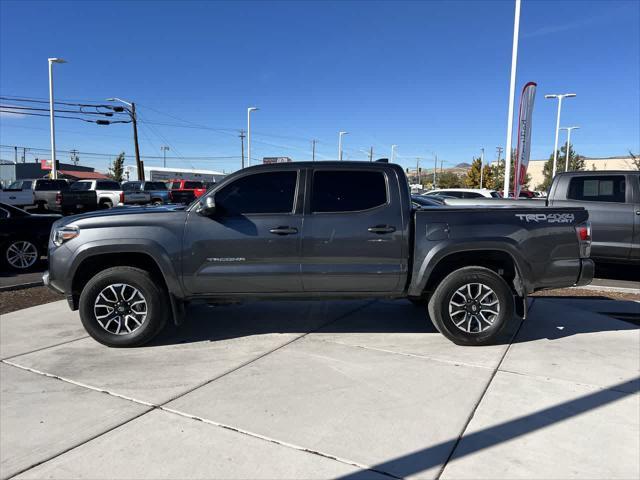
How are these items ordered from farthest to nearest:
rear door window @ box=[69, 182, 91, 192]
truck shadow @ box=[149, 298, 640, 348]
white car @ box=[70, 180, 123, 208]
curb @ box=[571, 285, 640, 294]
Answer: rear door window @ box=[69, 182, 91, 192] → white car @ box=[70, 180, 123, 208] → curb @ box=[571, 285, 640, 294] → truck shadow @ box=[149, 298, 640, 348]

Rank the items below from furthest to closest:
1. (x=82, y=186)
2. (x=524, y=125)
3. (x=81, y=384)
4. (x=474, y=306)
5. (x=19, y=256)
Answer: (x=82, y=186), (x=524, y=125), (x=19, y=256), (x=474, y=306), (x=81, y=384)

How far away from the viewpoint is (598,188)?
327 inches

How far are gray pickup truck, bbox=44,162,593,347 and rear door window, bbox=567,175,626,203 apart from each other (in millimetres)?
4117

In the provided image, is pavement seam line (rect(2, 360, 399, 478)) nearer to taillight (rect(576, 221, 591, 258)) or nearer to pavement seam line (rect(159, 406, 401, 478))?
pavement seam line (rect(159, 406, 401, 478))

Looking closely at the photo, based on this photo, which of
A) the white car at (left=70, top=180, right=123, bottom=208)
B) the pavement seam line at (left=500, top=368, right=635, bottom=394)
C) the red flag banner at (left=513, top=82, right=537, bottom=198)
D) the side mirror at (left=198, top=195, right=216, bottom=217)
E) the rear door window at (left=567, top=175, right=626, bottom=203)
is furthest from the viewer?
the white car at (left=70, top=180, right=123, bottom=208)

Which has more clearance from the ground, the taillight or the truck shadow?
the taillight

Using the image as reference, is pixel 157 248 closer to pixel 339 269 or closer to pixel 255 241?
pixel 255 241

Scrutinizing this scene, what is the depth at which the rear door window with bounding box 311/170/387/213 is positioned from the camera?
4.71 metres

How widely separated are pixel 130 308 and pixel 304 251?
70.6 inches

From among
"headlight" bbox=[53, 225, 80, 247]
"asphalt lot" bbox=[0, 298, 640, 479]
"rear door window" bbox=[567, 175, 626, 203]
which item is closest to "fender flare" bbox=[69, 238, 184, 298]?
"headlight" bbox=[53, 225, 80, 247]

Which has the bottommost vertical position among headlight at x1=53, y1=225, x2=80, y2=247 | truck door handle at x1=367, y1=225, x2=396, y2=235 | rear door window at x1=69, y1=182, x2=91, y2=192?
headlight at x1=53, y1=225, x2=80, y2=247

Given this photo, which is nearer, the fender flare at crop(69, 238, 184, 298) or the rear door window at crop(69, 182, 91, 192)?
the fender flare at crop(69, 238, 184, 298)

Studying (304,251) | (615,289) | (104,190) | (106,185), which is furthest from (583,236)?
(106,185)

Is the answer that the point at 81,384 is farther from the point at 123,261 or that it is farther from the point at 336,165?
the point at 336,165
